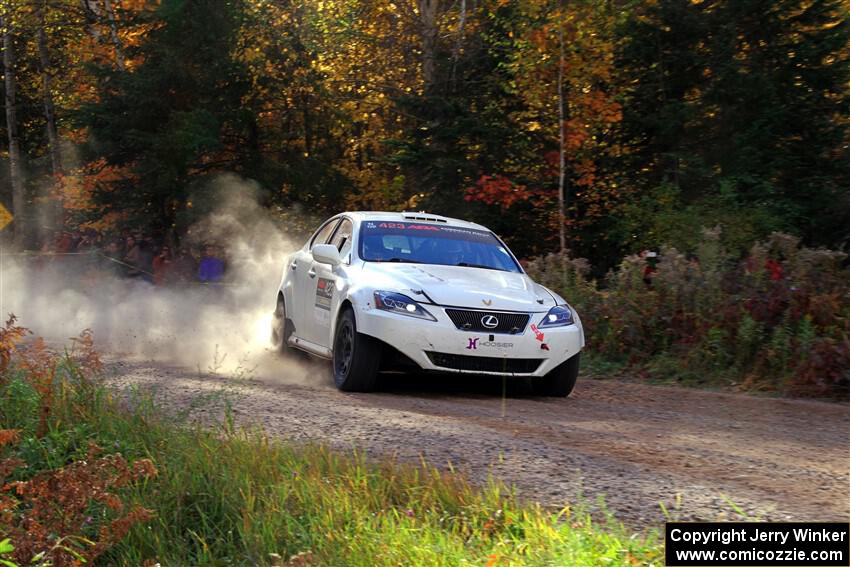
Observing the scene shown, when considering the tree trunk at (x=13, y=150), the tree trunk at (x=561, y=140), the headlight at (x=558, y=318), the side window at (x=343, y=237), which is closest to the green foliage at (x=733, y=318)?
the headlight at (x=558, y=318)

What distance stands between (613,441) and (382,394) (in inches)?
113

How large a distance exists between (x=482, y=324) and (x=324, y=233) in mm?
3415

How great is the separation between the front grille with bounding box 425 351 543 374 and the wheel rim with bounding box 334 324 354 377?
2.40 feet

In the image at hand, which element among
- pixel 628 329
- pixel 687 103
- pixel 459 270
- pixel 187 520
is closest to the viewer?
pixel 187 520

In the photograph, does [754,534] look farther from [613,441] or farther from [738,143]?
[738,143]

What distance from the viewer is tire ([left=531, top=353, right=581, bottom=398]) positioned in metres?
10.2

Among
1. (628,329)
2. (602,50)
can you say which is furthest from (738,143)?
(628,329)

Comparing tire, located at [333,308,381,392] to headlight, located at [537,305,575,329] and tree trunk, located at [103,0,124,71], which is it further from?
tree trunk, located at [103,0,124,71]

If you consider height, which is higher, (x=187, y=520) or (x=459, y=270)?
(x=459, y=270)

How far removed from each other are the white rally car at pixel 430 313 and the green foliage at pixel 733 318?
7.85ft

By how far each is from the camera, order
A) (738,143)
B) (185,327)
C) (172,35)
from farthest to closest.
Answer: (172,35) < (738,143) < (185,327)

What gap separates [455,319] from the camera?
9703 millimetres

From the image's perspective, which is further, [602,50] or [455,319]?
[602,50]

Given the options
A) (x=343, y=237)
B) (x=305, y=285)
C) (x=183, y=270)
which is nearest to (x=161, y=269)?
(x=183, y=270)
